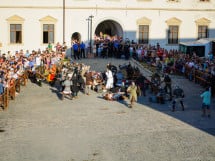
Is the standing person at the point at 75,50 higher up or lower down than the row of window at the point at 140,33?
lower down

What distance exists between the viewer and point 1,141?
55.5 feet

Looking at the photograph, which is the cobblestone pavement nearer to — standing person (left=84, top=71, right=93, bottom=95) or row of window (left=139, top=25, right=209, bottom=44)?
standing person (left=84, top=71, right=93, bottom=95)

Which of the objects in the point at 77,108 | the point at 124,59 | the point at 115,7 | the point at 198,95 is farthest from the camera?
the point at 115,7

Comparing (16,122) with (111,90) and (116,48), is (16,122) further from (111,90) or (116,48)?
(116,48)

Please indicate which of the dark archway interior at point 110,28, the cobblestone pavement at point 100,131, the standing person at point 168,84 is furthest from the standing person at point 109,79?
the dark archway interior at point 110,28

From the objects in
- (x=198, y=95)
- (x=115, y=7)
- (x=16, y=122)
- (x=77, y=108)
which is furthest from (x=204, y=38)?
(x=16, y=122)

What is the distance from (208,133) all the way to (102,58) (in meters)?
17.3

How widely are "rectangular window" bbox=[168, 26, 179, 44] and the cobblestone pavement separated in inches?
627

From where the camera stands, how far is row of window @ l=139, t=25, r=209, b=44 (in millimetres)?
39500

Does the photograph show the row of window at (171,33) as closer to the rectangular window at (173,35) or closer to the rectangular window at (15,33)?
the rectangular window at (173,35)

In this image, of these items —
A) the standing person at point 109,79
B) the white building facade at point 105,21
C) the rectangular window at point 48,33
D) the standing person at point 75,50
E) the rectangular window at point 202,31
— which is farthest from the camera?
the rectangular window at point 202,31

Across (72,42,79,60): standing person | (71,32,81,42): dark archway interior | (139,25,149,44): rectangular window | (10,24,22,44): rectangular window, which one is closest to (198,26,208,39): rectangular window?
(139,25,149,44): rectangular window

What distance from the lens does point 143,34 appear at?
39531 mm

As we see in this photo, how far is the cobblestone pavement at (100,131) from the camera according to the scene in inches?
617
